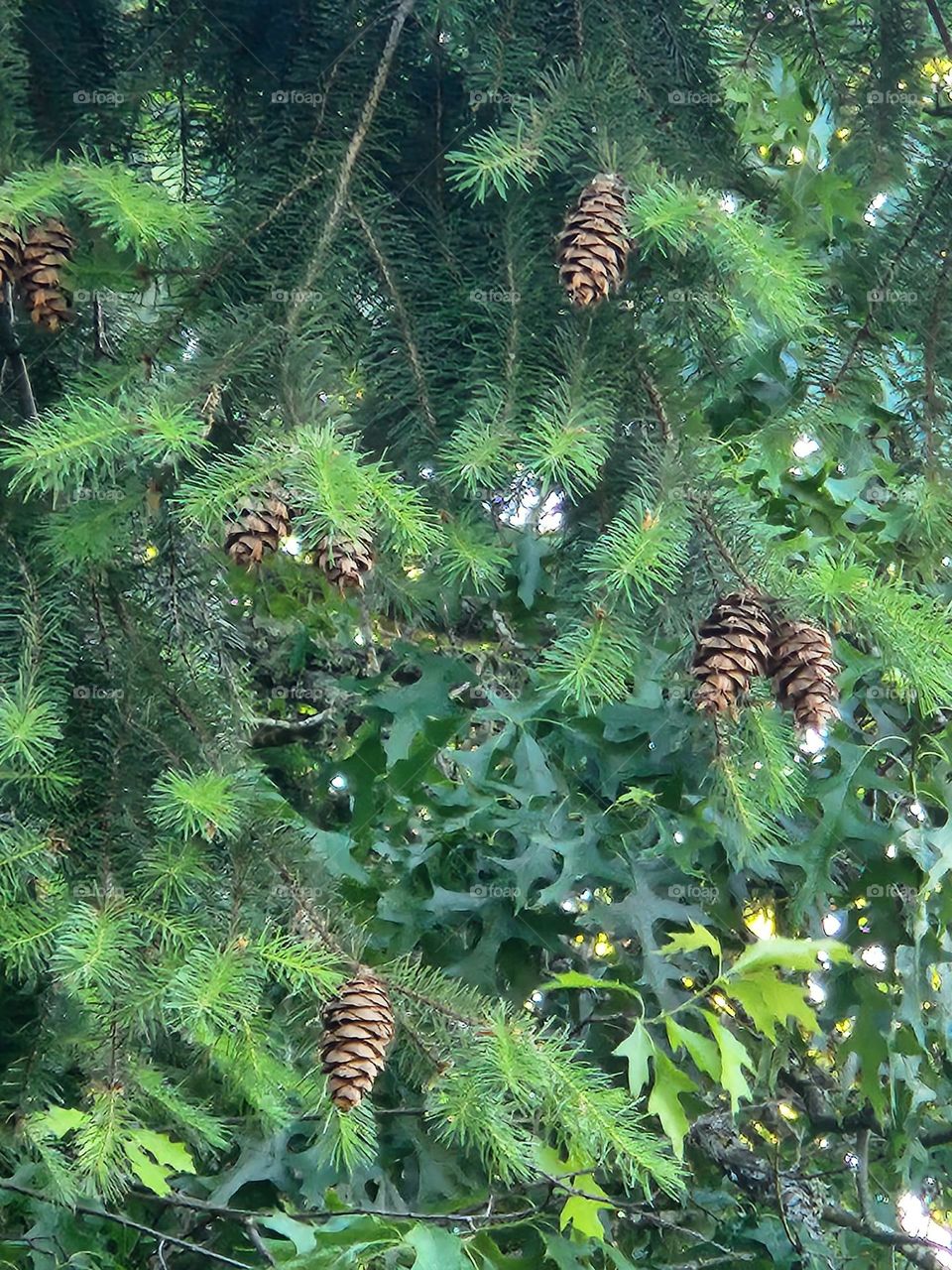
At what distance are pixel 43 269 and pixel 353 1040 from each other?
0.77 meters

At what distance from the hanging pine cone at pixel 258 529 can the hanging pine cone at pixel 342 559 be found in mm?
44

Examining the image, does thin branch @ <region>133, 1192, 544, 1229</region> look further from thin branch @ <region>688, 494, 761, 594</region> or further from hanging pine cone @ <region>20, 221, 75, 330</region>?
hanging pine cone @ <region>20, 221, 75, 330</region>

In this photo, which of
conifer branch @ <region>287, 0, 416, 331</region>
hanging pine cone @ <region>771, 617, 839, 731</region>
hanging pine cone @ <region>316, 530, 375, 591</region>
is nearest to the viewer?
hanging pine cone @ <region>316, 530, 375, 591</region>

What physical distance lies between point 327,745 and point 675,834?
952mm

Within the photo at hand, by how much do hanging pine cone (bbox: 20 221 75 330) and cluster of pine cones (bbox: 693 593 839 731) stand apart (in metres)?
0.69

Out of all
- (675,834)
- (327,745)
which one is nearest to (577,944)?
(675,834)

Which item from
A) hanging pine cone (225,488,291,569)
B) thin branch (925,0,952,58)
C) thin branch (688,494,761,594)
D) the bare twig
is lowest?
the bare twig

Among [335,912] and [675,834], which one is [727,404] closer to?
[675,834]

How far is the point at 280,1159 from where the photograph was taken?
1.92 metres

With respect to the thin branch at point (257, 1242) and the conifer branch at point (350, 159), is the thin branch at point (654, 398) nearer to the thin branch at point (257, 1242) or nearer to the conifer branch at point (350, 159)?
the conifer branch at point (350, 159)

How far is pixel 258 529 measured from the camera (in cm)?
120

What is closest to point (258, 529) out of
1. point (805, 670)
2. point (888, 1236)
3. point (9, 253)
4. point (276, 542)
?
point (276, 542)

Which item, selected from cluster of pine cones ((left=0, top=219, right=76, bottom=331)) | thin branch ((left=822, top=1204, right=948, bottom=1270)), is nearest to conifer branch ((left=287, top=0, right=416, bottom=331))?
cluster of pine cones ((left=0, top=219, right=76, bottom=331))

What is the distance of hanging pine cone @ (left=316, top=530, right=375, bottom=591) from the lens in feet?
3.87
